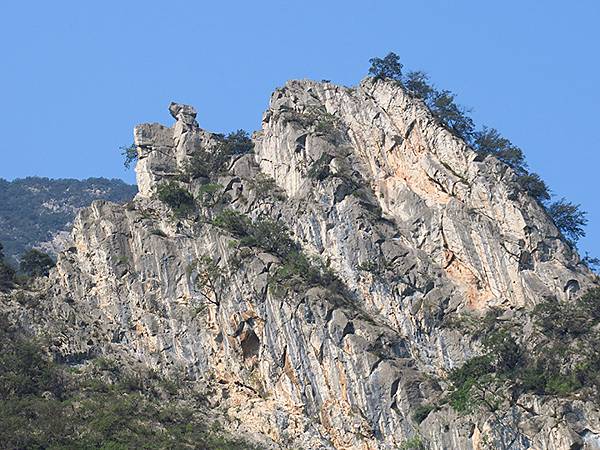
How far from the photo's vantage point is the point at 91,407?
76.8 meters

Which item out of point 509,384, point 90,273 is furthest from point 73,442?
point 509,384

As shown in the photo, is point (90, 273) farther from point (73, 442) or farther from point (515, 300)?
point (515, 300)

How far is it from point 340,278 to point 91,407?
16843mm

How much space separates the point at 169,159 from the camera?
95125mm

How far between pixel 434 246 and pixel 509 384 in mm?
12850

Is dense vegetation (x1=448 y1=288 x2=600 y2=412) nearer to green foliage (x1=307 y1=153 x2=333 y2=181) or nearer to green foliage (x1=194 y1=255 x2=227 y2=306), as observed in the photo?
green foliage (x1=307 y1=153 x2=333 y2=181)

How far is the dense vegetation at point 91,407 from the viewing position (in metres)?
73.5

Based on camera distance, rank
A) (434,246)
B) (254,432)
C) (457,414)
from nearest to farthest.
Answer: (457,414), (254,432), (434,246)

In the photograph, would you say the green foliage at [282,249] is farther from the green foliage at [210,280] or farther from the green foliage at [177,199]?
the green foliage at [177,199]

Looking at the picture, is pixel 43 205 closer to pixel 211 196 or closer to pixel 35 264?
pixel 35 264

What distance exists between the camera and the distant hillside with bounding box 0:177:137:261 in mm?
167875

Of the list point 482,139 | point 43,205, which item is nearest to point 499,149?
point 482,139

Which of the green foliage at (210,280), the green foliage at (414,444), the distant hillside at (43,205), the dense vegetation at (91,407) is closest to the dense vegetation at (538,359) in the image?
the green foliage at (414,444)

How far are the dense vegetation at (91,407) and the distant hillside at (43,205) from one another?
77261mm
